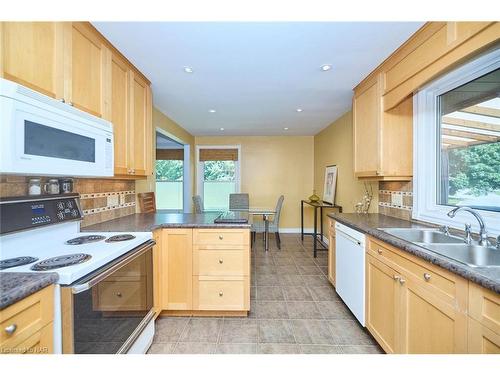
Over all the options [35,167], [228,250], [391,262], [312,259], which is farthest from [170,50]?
[312,259]

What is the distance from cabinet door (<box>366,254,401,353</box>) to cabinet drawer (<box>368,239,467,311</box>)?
82 mm

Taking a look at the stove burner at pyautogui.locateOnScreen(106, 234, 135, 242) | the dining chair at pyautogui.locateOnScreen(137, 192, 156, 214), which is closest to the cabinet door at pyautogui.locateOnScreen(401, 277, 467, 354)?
the stove burner at pyautogui.locateOnScreen(106, 234, 135, 242)

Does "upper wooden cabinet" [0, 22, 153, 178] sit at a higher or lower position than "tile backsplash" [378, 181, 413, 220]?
higher

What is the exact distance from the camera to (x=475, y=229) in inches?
58.0

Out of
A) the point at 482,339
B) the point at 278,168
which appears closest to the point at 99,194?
the point at 482,339

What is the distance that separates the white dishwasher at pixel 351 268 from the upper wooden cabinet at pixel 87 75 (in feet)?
7.01

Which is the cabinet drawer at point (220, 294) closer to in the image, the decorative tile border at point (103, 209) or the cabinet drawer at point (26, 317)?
the decorative tile border at point (103, 209)

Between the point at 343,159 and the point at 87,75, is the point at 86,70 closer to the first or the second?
the point at 87,75

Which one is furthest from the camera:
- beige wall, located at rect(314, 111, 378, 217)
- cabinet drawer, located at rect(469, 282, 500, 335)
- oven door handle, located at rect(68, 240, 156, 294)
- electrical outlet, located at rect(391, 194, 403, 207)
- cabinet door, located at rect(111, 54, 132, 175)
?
beige wall, located at rect(314, 111, 378, 217)

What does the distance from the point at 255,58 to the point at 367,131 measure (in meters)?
1.37

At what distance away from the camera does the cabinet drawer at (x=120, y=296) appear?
1.10 metres

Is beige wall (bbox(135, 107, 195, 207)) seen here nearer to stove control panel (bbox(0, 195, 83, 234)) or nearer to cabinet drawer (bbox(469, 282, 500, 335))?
stove control panel (bbox(0, 195, 83, 234))

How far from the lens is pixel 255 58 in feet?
6.09

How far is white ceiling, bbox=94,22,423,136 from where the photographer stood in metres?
1.50
